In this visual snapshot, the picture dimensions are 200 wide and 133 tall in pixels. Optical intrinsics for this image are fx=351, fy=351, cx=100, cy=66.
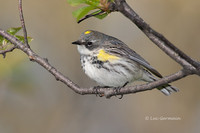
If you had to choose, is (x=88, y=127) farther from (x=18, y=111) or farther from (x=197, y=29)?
(x=197, y=29)

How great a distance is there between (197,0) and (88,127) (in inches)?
151

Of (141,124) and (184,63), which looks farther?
(141,124)

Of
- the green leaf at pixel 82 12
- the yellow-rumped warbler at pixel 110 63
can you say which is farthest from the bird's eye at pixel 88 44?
the green leaf at pixel 82 12

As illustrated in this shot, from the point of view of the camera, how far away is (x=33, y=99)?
315 inches

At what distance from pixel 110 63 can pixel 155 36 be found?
284cm

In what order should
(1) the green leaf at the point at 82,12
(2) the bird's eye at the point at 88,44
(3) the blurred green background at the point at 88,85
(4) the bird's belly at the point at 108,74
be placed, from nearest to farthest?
1. (1) the green leaf at the point at 82,12
2. (4) the bird's belly at the point at 108,74
3. (2) the bird's eye at the point at 88,44
4. (3) the blurred green background at the point at 88,85

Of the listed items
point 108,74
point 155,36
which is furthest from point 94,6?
point 108,74

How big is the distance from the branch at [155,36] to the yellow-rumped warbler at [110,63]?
7.91 ft

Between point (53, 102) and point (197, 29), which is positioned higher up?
point (197, 29)

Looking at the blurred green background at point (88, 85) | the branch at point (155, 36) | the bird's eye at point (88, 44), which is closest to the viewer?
the branch at point (155, 36)

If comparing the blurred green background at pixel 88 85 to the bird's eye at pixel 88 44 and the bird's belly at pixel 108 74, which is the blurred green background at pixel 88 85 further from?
the bird's belly at pixel 108 74

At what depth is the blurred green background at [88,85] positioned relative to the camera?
7809 mm

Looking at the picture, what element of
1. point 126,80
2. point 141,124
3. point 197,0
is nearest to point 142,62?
point 126,80

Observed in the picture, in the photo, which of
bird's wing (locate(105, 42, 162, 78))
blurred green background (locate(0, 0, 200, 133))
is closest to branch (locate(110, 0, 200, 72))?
bird's wing (locate(105, 42, 162, 78))
